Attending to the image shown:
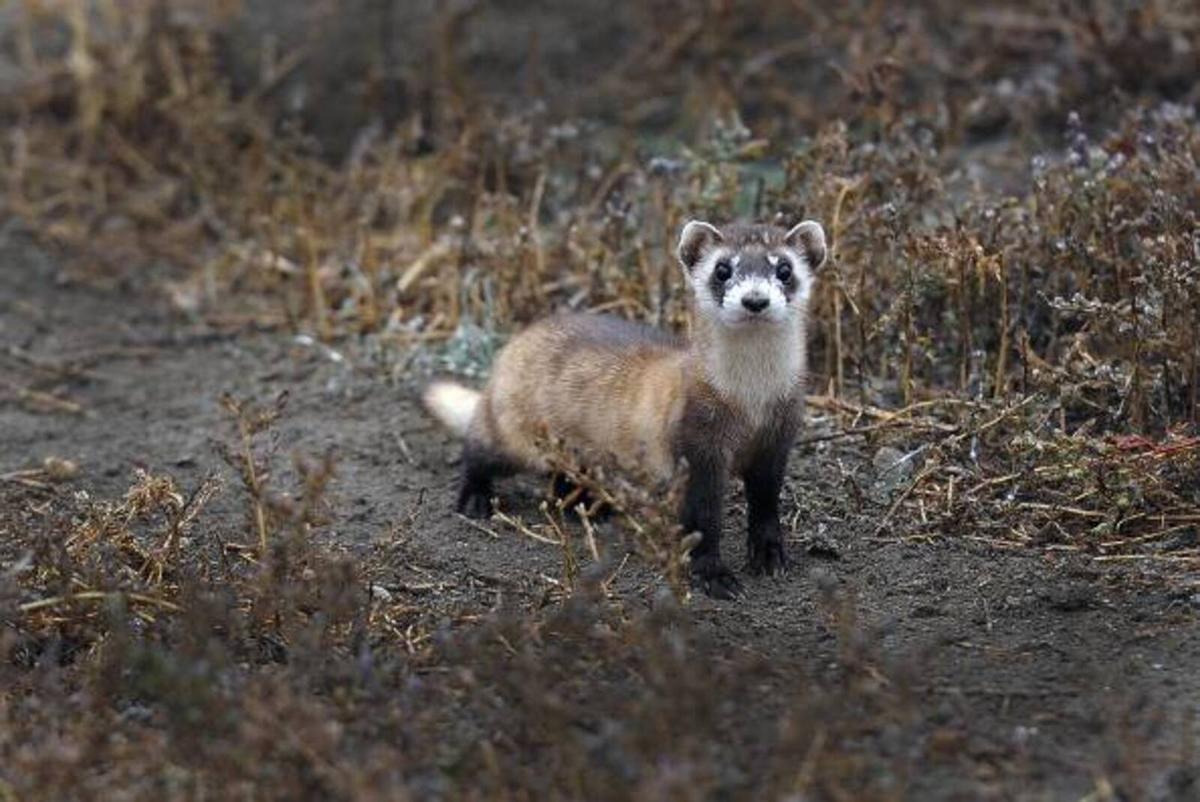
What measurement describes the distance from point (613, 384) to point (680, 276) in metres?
1.07

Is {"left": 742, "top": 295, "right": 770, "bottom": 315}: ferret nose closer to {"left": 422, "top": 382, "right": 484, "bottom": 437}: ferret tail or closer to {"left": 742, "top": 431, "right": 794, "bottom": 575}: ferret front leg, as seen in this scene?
{"left": 742, "top": 431, "right": 794, "bottom": 575}: ferret front leg

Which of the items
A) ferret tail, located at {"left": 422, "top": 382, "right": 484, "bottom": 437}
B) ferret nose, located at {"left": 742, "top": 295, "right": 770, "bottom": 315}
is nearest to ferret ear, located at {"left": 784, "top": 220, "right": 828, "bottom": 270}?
ferret nose, located at {"left": 742, "top": 295, "right": 770, "bottom": 315}

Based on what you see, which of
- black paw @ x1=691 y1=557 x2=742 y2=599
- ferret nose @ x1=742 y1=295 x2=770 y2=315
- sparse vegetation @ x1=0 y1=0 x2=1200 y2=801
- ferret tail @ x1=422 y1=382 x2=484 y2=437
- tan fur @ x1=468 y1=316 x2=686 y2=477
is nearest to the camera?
sparse vegetation @ x1=0 y1=0 x2=1200 y2=801

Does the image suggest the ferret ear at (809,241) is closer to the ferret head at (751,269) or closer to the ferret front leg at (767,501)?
the ferret head at (751,269)

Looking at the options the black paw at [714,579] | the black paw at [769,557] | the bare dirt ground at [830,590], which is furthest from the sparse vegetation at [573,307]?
the black paw at [769,557]

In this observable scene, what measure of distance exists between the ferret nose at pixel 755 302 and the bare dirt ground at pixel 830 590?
1.97 feet

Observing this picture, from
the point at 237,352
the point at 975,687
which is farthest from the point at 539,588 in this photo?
the point at 237,352

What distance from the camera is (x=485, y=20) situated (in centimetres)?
866

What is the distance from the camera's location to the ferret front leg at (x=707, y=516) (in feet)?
15.0

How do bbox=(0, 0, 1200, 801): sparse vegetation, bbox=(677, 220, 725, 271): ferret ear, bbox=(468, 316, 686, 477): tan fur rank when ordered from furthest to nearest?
bbox=(468, 316, 686, 477): tan fur < bbox=(677, 220, 725, 271): ferret ear < bbox=(0, 0, 1200, 801): sparse vegetation

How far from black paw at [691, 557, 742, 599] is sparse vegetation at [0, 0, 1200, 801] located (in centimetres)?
14

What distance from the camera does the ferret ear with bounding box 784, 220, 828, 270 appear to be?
15.4 ft

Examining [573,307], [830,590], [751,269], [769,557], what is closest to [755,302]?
[751,269]

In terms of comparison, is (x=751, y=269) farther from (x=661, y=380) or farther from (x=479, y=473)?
(x=479, y=473)
